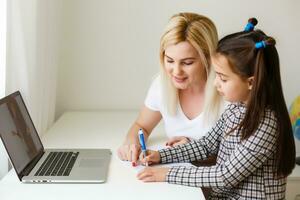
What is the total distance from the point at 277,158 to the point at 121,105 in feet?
3.54

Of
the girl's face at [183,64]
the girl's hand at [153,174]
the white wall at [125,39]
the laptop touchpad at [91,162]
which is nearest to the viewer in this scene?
the girl's hand at [153,174]

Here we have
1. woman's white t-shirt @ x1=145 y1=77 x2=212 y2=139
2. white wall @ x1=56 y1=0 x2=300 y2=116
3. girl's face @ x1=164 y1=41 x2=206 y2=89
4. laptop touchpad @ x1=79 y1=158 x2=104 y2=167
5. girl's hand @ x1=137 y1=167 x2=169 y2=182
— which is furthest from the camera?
white wall @ x1=56 y1=0 x2=300 y2=116

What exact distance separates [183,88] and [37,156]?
0.55 meters

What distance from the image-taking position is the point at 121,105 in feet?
6.82

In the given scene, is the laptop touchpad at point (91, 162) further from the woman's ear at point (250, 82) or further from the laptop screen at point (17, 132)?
the woman's ear at point (250, 82)

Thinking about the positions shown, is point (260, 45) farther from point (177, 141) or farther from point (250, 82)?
point (177, 141)

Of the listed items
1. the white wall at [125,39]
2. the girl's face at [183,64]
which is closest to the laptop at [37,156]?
the girl's face at [183,64]

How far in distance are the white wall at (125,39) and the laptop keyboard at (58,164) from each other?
0.73 metres

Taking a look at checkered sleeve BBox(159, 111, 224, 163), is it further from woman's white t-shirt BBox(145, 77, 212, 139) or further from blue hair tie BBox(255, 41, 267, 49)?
blue hair tie BBox(255, 41, 267, 49)

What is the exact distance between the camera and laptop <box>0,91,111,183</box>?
1.14m

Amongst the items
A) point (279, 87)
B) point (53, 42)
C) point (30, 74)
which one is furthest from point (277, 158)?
point (53, 42)

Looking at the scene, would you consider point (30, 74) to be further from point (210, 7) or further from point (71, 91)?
point (210, 7)

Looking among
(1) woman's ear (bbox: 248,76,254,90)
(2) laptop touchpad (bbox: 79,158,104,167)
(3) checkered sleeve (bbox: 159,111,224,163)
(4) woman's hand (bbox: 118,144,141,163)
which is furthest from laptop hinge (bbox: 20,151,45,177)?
(1) woman's ear (bbox: 248,76,254,90)

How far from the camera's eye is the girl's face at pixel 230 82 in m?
1.13
